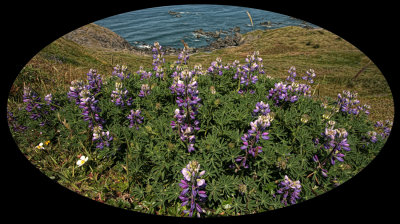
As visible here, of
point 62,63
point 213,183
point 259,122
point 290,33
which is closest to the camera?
point 259,122

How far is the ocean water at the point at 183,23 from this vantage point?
22.7 ft

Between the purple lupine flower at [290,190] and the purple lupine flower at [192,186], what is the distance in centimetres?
112

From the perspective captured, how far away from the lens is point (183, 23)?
7734 mm

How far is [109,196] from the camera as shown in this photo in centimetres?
322

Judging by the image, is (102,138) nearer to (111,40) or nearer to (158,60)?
(158,60)

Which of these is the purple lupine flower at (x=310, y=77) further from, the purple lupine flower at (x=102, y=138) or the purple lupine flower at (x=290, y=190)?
Answer: the purple lupine flower at (x=102, y=138)

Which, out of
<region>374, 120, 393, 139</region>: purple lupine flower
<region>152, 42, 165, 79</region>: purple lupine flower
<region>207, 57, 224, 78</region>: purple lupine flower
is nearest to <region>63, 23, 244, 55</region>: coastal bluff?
<region>152, 42, 165, 79</region>: purple lupine flower

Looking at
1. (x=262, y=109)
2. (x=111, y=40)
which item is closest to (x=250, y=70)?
(x=262, y=109)

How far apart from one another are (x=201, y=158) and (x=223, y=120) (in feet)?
2.69

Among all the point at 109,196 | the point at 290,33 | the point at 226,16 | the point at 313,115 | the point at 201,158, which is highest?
the point at 226,16

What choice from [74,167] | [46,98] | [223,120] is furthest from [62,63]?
[223,120]

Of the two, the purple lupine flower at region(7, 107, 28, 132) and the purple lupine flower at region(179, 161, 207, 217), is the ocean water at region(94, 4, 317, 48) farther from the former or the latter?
the purple lupine flower at region(179, 161, 207, 217)

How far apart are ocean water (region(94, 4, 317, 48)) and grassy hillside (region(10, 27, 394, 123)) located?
0.39m

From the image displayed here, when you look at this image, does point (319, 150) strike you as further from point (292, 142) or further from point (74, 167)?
point (74, 167)
